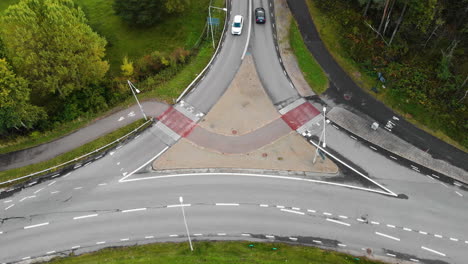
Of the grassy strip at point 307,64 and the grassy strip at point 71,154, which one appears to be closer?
the grassy strip at point 71,154

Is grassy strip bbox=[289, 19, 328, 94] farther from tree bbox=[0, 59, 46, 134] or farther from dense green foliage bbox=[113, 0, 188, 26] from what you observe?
tree bbox=[0, 59, 46, 134]

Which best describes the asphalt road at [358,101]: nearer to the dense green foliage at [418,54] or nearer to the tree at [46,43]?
the dense green foliage at [418,54]

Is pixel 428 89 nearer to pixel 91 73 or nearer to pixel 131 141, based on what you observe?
pixel 131 141

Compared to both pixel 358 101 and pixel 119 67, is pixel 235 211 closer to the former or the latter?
pixel 358 101

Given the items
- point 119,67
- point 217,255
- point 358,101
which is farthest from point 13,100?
point 358,101

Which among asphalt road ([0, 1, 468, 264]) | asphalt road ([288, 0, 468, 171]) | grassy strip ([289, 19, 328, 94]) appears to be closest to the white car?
grassy strip ([289, 19, 328, 94])

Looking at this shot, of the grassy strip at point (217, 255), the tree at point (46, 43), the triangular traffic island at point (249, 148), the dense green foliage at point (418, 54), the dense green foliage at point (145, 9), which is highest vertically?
the dense green foliage at point (145, 9)

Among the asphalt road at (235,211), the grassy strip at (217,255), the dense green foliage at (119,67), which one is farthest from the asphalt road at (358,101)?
the grassy strip at (217,255)
